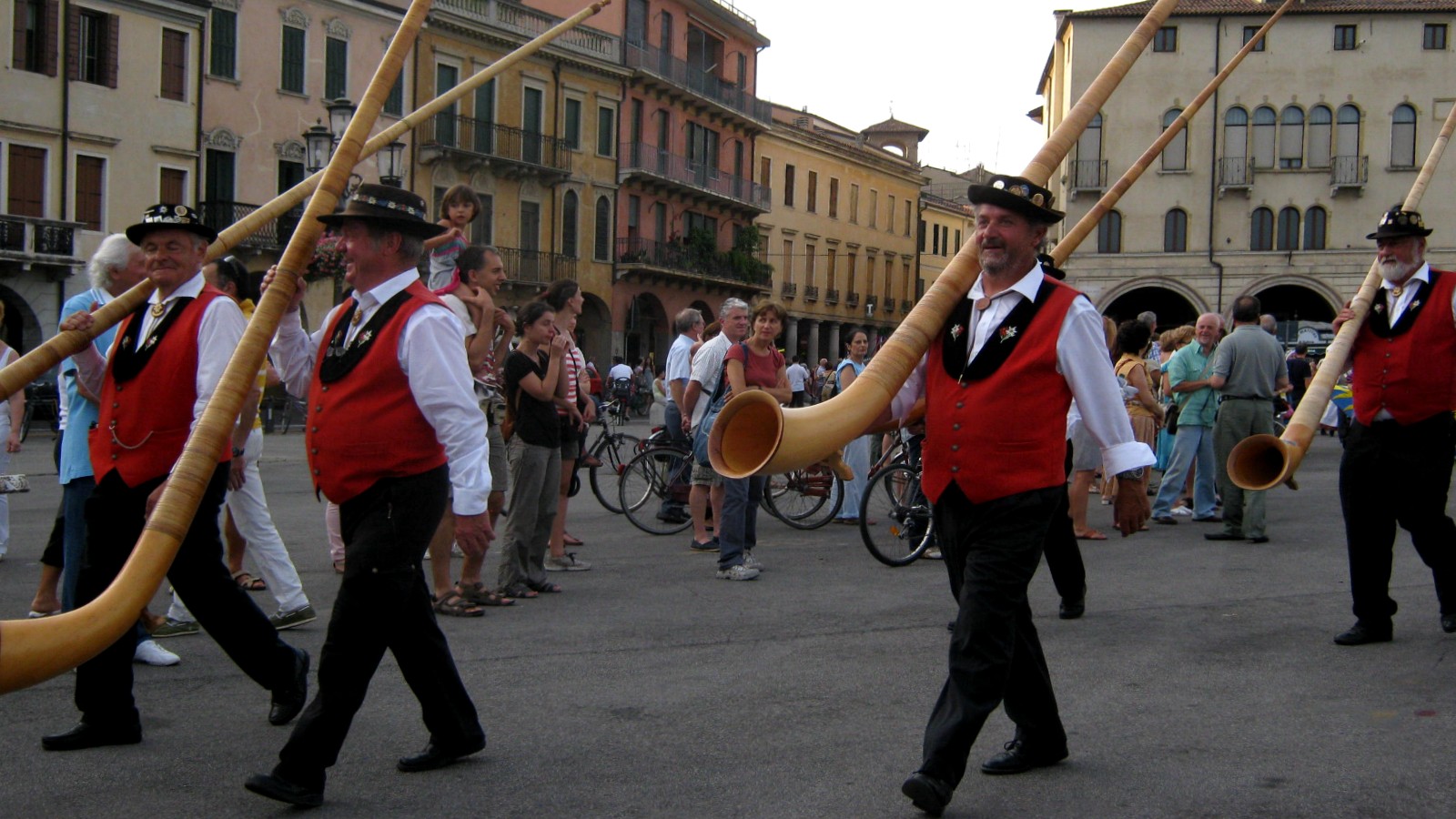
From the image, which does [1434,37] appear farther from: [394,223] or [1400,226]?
[394,223]

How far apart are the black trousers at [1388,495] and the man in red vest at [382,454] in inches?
168

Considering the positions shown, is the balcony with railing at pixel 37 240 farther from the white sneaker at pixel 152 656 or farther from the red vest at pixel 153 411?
→ the red vest at pixel 153 411

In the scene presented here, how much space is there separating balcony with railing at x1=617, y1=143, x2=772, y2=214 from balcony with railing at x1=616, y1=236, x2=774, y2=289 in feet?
6.92

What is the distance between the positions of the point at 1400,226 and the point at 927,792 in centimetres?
404

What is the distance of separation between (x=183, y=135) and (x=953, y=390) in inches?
1296

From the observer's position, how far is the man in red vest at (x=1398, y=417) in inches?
248

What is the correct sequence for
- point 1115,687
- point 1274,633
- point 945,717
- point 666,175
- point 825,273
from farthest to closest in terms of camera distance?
point 825,273, point 666,175, point 1274,633, point 1115,687, point 945,717

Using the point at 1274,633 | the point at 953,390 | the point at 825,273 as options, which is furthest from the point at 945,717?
the point at 825,273

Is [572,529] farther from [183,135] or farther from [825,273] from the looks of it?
[825,273]

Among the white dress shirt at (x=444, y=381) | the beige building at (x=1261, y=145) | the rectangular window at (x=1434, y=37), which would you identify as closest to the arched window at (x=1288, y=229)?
the beige building at (x=1261, y=145)

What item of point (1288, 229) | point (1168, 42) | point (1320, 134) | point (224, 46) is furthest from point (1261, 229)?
point (224, 46)

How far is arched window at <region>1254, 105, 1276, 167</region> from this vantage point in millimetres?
48281

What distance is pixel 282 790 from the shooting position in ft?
13.1

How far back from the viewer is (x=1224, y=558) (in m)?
9.77
